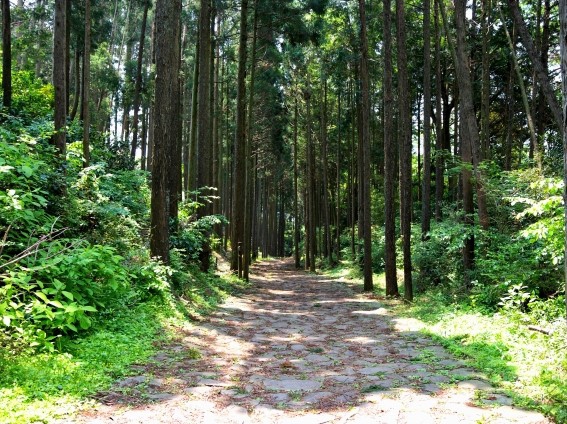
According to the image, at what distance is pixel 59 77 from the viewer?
33.4 feet

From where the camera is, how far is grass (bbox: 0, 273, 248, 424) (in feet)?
11.9

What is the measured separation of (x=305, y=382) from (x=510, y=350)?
2.39 metres

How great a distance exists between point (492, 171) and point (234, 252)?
10.2 m

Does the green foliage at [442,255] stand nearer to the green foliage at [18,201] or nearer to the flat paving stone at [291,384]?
the flat paving stone at [291,384]

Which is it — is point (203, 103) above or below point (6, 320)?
above

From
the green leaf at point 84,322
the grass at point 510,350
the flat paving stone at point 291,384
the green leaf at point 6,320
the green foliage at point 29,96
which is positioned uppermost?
the green foliage at point 29,96

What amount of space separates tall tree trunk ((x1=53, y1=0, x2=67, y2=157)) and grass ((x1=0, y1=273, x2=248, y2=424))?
4525 millimetres

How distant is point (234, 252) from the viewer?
57.5 feet

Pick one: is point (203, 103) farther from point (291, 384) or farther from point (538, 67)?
point (291, 384)

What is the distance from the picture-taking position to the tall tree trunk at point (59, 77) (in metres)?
10.1

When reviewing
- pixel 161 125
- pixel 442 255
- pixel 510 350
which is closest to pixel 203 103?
pixel 161 125

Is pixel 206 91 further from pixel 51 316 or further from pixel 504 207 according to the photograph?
pixel 51 316

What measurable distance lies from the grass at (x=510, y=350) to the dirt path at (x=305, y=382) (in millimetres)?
182

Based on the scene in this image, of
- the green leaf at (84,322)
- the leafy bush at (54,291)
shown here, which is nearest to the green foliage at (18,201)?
the leafy bush at (54,291)
